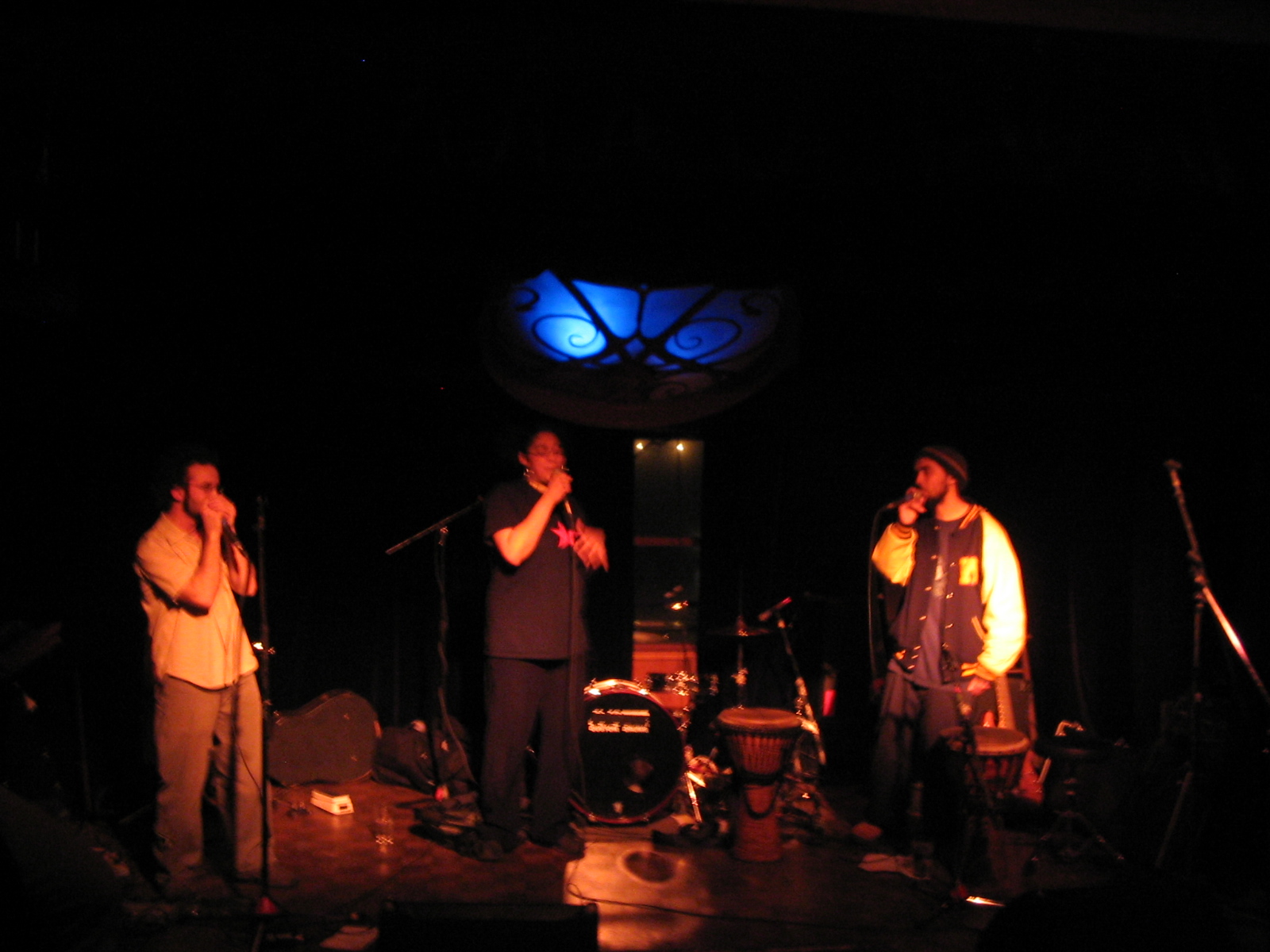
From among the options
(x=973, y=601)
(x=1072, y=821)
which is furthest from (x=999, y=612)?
(x=1072, y=821)

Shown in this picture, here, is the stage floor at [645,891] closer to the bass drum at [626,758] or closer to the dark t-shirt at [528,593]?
the bass drum at [626,758]

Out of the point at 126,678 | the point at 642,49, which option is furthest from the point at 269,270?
the point at 126,678

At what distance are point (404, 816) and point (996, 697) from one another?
316 centimetres

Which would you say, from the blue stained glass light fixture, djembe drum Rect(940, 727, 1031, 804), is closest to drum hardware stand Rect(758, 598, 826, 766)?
the blue stained glass light fixture

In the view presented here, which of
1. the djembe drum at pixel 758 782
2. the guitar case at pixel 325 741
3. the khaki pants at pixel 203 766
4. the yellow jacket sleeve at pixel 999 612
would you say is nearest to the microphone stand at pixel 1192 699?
the yellow jacket sleeve at pixel 999 612

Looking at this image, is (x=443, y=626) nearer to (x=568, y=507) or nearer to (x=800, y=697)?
(x=568, y=507)

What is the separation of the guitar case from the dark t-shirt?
1.60 m

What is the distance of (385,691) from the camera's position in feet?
17.9

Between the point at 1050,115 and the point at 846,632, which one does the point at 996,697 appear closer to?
the point at 846,632

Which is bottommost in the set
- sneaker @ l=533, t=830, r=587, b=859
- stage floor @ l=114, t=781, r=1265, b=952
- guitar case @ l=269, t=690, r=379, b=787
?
stage floor @ l=114, t=781, r=1265, b=952

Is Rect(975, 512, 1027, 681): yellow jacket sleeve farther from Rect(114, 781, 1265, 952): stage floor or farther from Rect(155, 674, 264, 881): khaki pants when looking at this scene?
Rect(155, 674, 264, 881): khaki pants

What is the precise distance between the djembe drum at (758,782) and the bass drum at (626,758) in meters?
0.47

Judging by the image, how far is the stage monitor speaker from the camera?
2.24 metres

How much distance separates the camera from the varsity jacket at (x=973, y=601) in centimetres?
404
